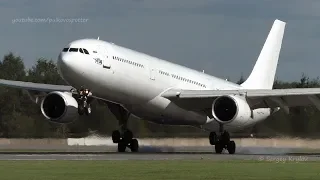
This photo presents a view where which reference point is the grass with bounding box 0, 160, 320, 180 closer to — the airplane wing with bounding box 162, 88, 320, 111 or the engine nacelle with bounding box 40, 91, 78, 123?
the engine nacelle with bounding box 40, 91, 78, 123

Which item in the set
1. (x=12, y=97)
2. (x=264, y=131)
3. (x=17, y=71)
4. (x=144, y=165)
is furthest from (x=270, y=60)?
(x=17, y=71)

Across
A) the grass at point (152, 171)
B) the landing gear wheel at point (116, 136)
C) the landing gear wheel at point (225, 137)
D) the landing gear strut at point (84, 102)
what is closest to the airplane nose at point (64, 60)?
the landing gear strut at point (84, 102)

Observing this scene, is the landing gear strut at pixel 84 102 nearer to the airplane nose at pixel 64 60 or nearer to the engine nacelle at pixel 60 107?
the airplane nose at pixel 64 60

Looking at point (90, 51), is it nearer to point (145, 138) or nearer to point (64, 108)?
point (64, 108)

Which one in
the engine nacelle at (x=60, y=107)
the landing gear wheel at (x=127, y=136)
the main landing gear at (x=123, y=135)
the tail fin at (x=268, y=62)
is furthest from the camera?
the tail fin at (x=268, y=62)

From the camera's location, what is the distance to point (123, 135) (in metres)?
45.8

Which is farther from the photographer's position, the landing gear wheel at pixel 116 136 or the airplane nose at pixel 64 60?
the landing gear wheel at pixel 116 136

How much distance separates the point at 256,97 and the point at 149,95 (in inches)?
212

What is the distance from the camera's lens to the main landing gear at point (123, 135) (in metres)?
45.5

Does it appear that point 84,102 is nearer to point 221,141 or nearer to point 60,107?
point 60,107

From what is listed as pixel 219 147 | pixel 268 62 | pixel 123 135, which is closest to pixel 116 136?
pixel 123 135

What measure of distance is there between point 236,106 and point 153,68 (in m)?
4.88

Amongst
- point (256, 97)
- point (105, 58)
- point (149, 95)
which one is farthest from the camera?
point (256, 97)

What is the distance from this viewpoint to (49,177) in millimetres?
21594
